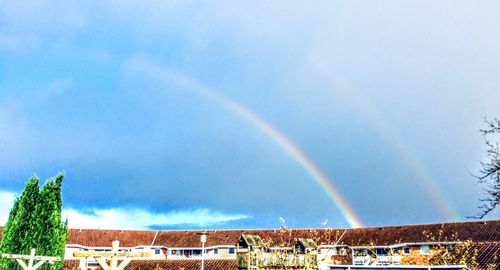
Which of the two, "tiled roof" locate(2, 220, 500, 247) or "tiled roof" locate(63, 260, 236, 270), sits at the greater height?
"tiled roof" locate(2, 220, 500, 247)

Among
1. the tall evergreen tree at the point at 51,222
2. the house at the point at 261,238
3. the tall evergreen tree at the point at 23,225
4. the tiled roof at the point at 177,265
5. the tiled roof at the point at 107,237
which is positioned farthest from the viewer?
the tiled roof at the point at 107,237

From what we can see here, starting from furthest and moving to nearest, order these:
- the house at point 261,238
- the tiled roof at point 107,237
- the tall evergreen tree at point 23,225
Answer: the tiled roof at point 107,237
the house at point 261,238
the tall evergreen tree at point 23,225

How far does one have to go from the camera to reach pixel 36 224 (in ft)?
103

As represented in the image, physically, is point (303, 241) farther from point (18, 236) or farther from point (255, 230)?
point (18, 236)

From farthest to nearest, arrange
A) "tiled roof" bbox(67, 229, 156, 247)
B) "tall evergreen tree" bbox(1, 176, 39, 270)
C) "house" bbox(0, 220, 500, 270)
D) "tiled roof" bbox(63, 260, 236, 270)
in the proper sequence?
"tiled roof" bbox(67, 229, 156, 247) < "tiled roof" bbox(63, 260, 236, 270) < "house" bbox(0, 220, 500, 270) < "tall evergreen tree" bbox(1, 176, 39, 270)

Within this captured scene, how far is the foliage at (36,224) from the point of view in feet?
101

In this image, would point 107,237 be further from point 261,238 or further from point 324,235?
point 324,235

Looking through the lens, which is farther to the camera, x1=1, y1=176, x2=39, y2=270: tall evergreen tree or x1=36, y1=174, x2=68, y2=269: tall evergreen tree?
x1=36, y1=174, x2=68, y2=269: tall evergreen tree

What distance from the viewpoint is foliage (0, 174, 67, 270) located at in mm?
30875

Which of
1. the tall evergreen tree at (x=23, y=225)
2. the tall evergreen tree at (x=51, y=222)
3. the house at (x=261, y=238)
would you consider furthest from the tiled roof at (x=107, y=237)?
the tall evergreen tree at (x=23, y=225)

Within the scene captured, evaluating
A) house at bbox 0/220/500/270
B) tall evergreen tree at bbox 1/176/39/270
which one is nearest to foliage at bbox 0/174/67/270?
tall evergreen tree at bbox 1/176/39/270

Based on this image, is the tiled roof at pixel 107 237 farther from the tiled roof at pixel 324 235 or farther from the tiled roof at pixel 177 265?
the tiled roof at pixel 177 265

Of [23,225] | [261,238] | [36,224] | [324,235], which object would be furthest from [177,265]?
[23,225]

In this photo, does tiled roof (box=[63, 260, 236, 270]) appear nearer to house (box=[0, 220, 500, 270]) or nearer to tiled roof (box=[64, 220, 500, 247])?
house (box=[0, 220, 500, 270])
